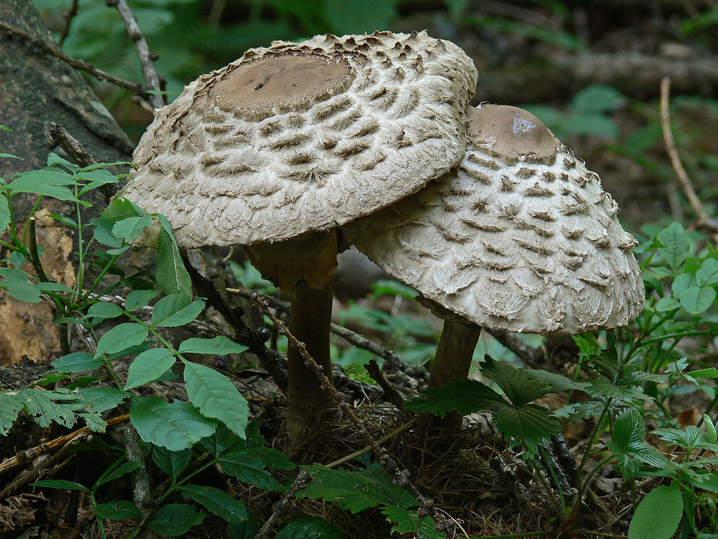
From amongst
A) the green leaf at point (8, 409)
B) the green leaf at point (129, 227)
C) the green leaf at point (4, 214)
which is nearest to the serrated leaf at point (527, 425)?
the green leaf at point (129, 227)

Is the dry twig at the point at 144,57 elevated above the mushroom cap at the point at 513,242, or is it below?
above

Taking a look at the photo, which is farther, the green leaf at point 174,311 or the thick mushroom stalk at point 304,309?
the thick mushroom stalk at point 304,309

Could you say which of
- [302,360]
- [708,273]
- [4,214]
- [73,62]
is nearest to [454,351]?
[302,360]

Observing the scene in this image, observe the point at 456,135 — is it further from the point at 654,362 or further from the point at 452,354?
the point at 654,362

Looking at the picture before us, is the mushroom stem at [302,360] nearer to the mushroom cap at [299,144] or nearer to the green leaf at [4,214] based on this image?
the mushroom cap at [299,144]

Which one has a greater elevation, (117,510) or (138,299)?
(138,299)

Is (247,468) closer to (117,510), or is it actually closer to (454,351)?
(117,510)

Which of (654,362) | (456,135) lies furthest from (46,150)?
(654,362)
